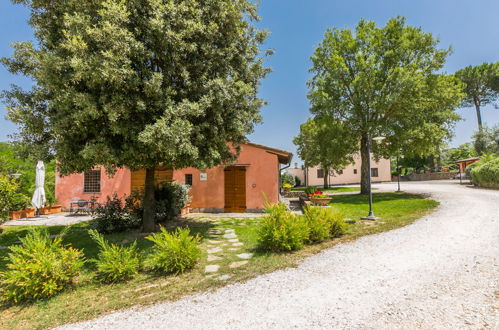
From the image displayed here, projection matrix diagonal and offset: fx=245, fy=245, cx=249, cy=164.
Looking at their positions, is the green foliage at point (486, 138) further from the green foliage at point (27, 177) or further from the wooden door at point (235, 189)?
the green foliage at point (27, 177)

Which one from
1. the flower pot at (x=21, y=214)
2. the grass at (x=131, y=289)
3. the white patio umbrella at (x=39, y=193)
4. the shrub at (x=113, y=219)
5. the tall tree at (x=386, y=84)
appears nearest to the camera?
the grass at (x=131, y=289)

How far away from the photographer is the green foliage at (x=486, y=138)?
3503cm

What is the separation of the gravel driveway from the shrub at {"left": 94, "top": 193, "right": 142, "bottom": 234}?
Answer: 587cm

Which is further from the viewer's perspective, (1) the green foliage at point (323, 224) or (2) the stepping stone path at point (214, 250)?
(1) the green foliage at point (323, 224)

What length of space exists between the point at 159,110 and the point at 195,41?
2.22 metres

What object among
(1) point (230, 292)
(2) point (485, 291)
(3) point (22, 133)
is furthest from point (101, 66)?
(2) point (485, 291)

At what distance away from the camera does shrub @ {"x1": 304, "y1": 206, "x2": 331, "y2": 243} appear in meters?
6.60

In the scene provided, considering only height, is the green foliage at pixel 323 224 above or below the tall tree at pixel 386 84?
below

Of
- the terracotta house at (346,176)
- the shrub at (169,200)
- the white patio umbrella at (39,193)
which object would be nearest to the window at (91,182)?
the white patio umbrella at (39,193)

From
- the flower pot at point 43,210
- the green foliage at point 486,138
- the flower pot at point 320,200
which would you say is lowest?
the flower pot at point 43,210

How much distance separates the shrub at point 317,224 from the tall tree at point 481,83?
43652mm

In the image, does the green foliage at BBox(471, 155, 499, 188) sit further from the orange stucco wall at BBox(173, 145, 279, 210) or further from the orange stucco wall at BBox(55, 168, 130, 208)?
the orange stucco wall at BBox(55, 168, 130, 208)

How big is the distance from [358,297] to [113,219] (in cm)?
810

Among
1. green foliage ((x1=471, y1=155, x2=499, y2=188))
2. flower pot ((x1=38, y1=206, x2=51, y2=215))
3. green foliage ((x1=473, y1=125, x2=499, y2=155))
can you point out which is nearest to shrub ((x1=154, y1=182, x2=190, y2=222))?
flower pot ((x1=38, y1=206, x2=51, y2=215))
